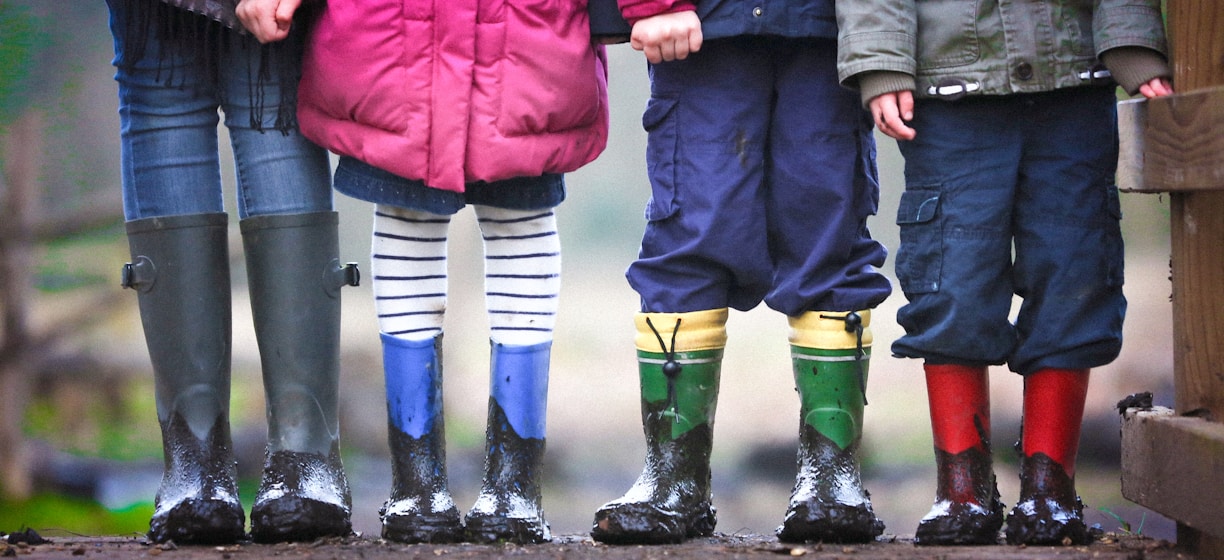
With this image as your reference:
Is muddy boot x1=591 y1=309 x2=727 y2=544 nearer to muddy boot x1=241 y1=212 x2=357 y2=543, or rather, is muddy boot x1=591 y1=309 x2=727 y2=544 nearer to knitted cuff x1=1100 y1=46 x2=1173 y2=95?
muddy boot x1=241 y1=212 x2=357 y2=543

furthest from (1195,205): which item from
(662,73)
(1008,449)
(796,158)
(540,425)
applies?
(1008,449)

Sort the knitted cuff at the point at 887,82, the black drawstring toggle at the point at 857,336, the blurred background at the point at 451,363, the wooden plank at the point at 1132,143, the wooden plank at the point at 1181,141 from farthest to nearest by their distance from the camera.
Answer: the blurred background at the point at 451,363, the black drawstring toggle at the point at 857,336, the knitted cuff at the point at 887,82, the wooden plank at the point at 1132,143, the wooden plank at the point at 1181,141

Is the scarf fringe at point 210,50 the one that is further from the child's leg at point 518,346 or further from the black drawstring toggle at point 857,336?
the black drawstring toggle at point 857,336

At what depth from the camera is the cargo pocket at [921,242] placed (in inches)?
63.1

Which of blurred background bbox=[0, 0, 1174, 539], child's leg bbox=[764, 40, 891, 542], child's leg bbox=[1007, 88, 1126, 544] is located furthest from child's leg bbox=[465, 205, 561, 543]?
blurred background bbox=[0, 0, 1174, 539]

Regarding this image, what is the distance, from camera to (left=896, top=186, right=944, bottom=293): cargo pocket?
1.60m

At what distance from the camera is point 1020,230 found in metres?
1.62

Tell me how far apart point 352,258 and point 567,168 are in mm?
1803

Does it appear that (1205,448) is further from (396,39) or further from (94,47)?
(94,47)

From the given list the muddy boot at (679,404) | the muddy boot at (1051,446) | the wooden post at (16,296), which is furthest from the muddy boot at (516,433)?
the wooden post at (16,296)

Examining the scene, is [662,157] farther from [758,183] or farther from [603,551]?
[603,551]

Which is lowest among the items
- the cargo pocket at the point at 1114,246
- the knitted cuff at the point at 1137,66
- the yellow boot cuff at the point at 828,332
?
the yellow boot cuff at the point at 828,332

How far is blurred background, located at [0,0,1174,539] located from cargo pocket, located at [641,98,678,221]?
54.4 inches

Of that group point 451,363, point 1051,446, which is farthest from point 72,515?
point 1051,446
